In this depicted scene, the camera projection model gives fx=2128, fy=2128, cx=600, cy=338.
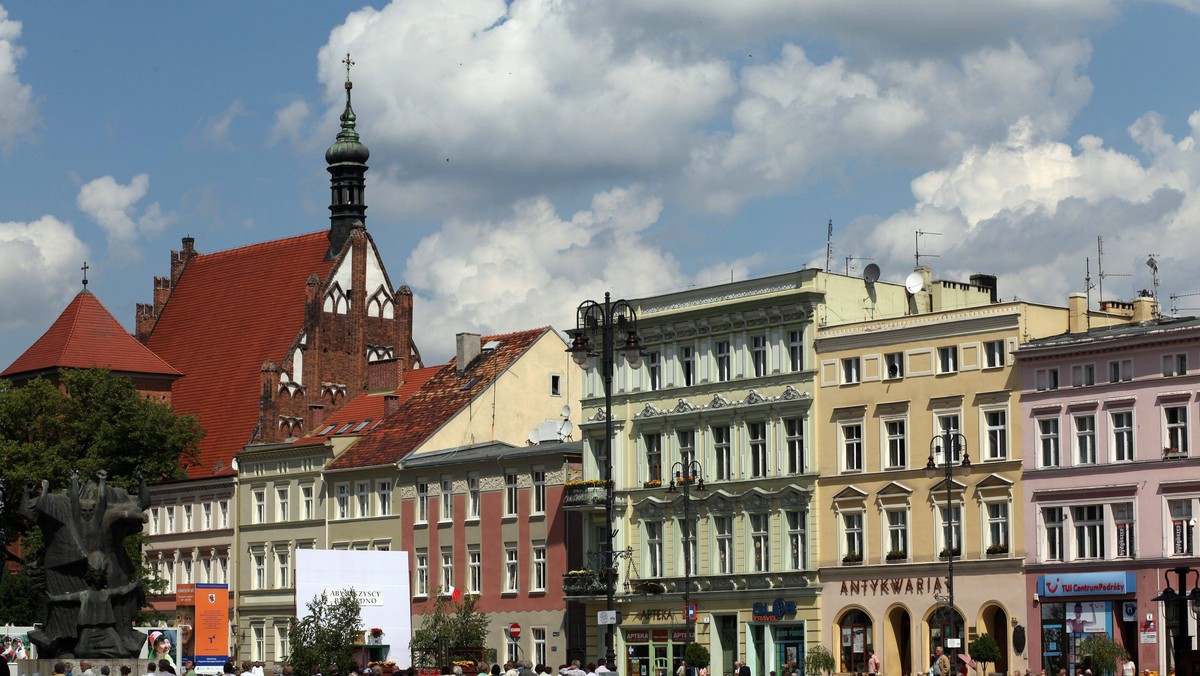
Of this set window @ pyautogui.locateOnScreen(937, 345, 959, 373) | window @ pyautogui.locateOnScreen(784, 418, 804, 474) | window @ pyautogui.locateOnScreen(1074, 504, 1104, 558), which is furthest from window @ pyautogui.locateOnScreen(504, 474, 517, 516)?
window @ pyautogui.locateOnScreen(1074, 504, 1104, 558)

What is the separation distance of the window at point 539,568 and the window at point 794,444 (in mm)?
12024

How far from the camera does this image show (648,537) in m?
75.1

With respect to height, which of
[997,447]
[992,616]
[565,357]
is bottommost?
[992,616]

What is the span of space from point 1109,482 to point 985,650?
6.04 m

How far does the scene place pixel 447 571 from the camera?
82.4 meters

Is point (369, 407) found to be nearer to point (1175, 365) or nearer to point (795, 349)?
point (795, 349)

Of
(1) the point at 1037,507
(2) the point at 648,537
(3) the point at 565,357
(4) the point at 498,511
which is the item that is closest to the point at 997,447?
(1) the point at 1037,507

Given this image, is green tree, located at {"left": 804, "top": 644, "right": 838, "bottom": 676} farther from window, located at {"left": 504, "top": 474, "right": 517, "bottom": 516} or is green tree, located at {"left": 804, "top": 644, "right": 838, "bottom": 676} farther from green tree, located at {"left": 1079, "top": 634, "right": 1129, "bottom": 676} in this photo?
window, located at {"left": 504, "top": 474, "right": 517, "bottom": 516}

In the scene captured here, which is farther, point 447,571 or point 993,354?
point 447,571

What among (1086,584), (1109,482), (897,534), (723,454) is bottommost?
(1086,584)

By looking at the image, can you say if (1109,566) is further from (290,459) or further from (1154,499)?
(290,459)

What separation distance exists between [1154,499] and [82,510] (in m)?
31.8

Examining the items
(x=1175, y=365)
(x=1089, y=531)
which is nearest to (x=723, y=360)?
(x=1089, y=531)

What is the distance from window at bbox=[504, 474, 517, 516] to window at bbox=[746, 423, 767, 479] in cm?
1183
